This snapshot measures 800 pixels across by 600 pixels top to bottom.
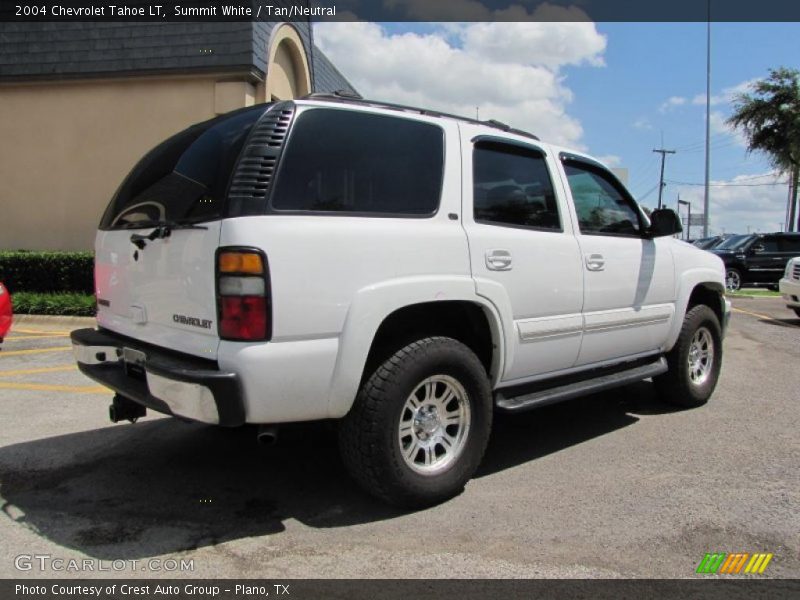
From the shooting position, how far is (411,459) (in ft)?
10.9

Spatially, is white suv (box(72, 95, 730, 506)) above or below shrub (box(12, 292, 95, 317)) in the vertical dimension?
above

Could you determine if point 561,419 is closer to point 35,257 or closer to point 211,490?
point 211,490

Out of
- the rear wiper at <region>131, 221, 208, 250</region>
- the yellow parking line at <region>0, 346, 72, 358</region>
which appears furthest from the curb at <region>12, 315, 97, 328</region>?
the rear wiper at <region>131, 221, 208, 250</region>

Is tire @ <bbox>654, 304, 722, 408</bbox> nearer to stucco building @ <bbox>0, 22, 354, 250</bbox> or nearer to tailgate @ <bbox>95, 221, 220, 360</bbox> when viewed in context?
tailgate @ <bbox>95, 221, 220, 360</bbox>

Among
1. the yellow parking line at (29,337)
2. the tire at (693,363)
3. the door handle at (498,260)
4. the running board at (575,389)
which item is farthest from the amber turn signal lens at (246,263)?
the yellow parking line at (29,337)

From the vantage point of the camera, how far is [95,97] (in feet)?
38.3

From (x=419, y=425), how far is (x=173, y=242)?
5.13ft

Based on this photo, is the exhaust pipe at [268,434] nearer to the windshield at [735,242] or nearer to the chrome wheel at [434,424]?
the chrome wheel at [434,424]

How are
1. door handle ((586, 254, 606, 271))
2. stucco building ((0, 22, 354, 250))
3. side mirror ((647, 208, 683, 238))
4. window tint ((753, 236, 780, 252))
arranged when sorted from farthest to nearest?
window tint ((753, 236, 780, 252)) < stucco building ((0, 22, 354, 250)) < side mirror ((647, 208, 683, 238)) < door handle ((586, 254, 606, 271))

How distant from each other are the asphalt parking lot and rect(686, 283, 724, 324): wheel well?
0.90m

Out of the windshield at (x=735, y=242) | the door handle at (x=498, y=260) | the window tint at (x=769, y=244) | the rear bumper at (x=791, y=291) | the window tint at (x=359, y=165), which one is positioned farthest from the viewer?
the windshield at (x=735, y=242)

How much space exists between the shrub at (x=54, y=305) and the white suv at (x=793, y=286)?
1201 centimetres

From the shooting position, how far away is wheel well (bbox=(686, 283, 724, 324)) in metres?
5.49

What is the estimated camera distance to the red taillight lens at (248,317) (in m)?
2.76
